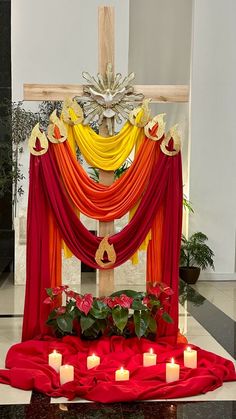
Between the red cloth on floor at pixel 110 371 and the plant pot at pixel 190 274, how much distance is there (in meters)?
2.99

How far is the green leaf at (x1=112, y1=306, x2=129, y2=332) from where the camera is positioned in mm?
4652

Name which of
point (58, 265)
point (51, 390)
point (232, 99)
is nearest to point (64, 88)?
point (58, 265)

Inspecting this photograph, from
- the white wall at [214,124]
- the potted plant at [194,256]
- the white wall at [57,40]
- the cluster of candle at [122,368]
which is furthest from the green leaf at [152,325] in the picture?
the white wall at [57,40]

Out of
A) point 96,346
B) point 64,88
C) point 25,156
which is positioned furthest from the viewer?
point 25,156

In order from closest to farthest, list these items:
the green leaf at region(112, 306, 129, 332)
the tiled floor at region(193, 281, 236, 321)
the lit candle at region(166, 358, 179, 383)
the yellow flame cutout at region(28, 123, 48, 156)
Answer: the lit candle at region(166, 358, 179, 383) < the green leaf at region(112, 306, 129, 332) < the yellow flame cutout at region(28, 123, 48, 156) < the tiled floor at region(193, 281, 236, 321)

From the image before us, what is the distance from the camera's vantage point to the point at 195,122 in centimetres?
796

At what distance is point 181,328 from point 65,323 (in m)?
1.28

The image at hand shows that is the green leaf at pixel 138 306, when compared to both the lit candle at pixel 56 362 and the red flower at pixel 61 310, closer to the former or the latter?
the red flower at pixel 61 310

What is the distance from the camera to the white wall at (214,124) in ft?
26.0

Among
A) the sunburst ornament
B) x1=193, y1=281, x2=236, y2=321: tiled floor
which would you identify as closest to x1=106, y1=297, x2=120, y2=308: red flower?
the sunburst ornament

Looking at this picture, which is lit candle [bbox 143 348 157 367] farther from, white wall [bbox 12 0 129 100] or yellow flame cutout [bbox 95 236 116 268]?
white wall [bbox 12 0 129 100]

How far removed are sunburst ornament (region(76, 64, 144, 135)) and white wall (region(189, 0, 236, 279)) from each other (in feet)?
10.1

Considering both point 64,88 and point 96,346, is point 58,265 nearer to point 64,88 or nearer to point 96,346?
point 96,346

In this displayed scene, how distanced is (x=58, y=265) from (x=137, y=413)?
1.54 metres
